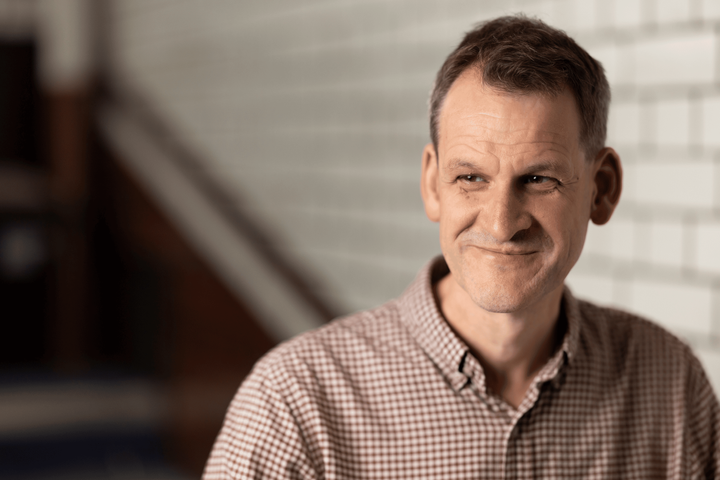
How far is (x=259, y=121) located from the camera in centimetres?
362

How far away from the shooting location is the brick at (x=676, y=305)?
1.86 meters

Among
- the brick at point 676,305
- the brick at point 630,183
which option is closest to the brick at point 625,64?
the brick at point 630,183

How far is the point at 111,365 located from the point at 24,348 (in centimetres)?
63

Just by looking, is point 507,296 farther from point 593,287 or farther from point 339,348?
point 593,287

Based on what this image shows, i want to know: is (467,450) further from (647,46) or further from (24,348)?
(24,348)

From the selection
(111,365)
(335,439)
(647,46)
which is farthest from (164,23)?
(335,439)

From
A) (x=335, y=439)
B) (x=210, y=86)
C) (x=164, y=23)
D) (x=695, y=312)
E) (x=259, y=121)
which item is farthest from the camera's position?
(x=164, y=23)

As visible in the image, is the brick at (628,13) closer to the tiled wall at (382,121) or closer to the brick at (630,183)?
the tiled wall at (382,121)

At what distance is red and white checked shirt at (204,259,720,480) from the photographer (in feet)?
3.68

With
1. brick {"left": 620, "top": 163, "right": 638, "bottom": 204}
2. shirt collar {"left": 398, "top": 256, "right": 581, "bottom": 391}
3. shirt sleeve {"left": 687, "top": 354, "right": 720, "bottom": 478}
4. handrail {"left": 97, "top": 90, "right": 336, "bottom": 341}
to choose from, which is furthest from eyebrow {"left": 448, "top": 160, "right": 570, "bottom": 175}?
handrail {"left": 97, "top": 90, "right": 336, "bottom": 341}

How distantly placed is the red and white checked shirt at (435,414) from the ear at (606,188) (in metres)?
0.17

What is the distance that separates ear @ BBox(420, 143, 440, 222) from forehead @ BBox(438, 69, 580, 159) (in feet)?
0.39

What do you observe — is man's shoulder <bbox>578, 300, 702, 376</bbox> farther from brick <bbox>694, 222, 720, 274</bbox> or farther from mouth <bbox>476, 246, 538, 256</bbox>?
brick <bbox>694, 222, 720, 274</bbox>

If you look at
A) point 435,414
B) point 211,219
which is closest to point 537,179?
point 435,414
